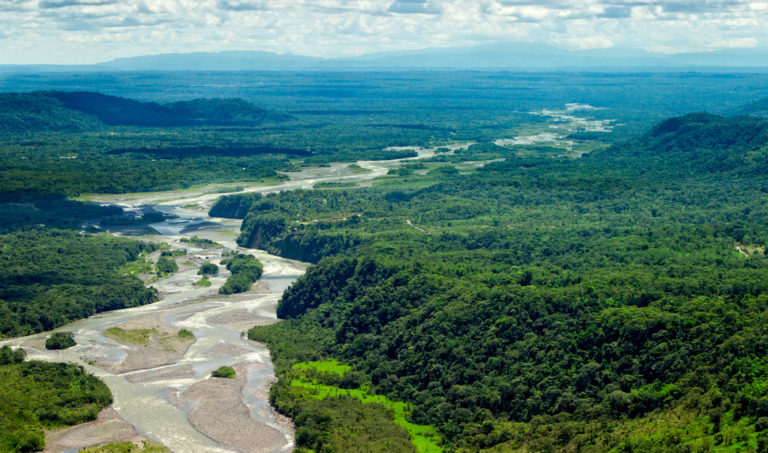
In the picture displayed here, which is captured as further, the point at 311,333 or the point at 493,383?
the point at 311,333

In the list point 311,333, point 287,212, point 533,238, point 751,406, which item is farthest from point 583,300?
point 287,212

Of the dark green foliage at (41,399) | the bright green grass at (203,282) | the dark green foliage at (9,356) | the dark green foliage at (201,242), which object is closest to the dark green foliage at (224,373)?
the dark green foliage at (41,399)

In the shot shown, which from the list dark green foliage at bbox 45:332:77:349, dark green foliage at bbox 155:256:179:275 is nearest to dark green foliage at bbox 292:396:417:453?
dark green foliage at bbox 45:332:77:349

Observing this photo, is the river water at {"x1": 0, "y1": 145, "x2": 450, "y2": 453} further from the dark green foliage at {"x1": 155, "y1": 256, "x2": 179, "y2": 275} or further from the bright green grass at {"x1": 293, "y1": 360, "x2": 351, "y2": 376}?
the bright green grass at {"x1": 293, "y1": 360, "x2": 351, "y2": 376}

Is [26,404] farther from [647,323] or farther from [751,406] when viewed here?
[751,406]

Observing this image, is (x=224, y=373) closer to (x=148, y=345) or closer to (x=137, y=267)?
(x=148, y=345)

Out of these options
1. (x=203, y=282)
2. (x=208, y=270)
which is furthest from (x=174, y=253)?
(x=203, y=282)


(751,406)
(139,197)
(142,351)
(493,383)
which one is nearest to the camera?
(751,406)
